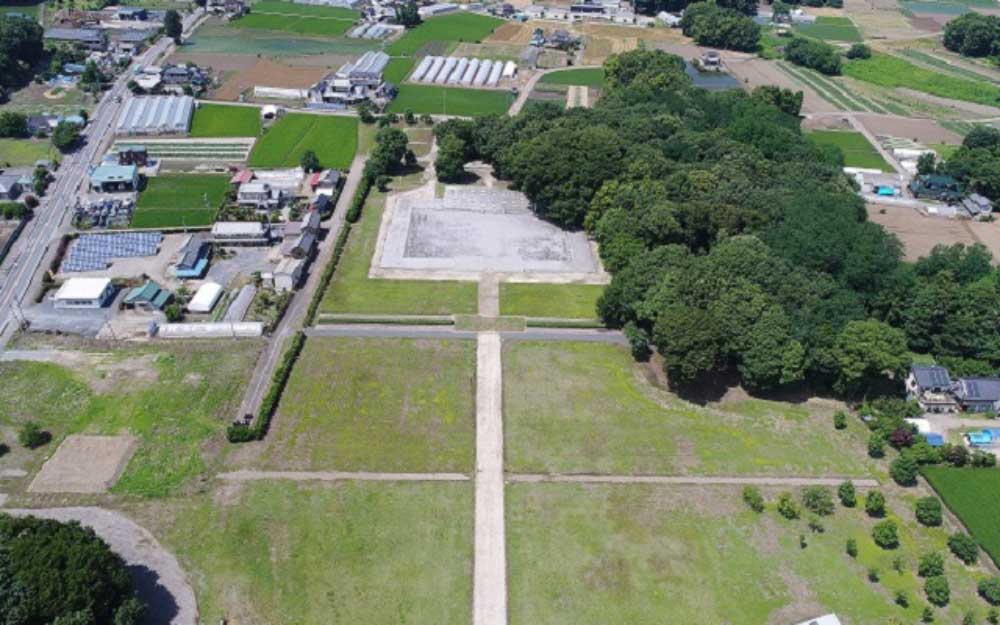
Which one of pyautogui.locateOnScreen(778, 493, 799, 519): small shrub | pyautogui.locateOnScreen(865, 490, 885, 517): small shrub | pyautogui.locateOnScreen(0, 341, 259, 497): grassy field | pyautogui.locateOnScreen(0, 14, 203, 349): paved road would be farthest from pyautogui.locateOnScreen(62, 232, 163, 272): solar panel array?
pyautogui.locateOnScreen(865, 490, 885, 517): small shrub

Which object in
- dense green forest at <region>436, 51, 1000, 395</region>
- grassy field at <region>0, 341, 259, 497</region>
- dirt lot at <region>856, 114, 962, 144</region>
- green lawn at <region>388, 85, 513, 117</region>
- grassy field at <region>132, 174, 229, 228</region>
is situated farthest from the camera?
green lawn at <region>388, 85, 513, 117</region>

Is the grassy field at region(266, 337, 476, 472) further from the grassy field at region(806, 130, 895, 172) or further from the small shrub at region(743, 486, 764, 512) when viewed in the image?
the grassy field at region(806, 130, 895, 172)

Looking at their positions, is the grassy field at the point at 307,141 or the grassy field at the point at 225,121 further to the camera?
the grassy field at the point at 225,121

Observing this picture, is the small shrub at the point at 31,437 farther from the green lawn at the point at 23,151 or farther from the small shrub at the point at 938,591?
the small shrub at the point at 938,591

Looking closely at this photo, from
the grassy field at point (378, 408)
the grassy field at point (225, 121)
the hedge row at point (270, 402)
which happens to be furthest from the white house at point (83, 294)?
the grassy field at point (225, 121)

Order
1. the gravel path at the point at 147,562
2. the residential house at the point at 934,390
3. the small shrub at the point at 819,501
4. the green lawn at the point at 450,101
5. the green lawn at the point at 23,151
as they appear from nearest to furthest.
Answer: the gravel path at the point at 147,562
the small shrub at the point at 819,501
the residential house at the point at 934,390
the green lawn at the point at 23,151
the green lawn at the point at 450,101

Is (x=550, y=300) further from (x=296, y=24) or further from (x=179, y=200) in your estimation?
(x=296, y=24)
